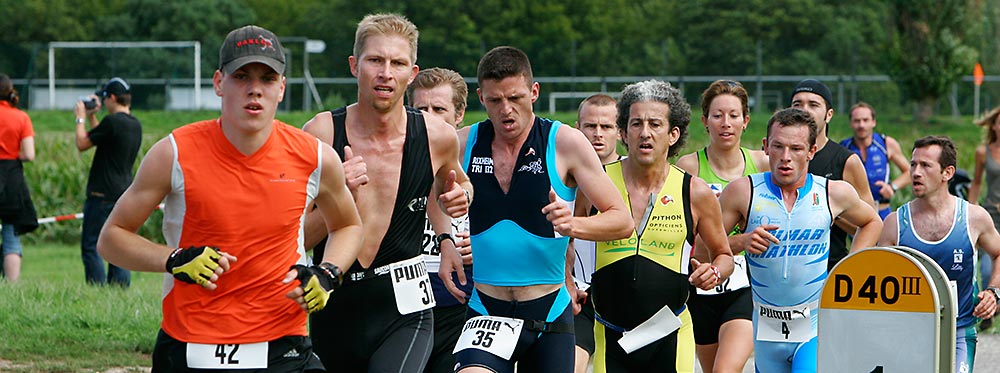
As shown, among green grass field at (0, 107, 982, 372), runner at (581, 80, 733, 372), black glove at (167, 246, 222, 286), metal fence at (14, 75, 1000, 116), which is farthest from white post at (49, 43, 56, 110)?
black glove at (167, 246, 222, 286)

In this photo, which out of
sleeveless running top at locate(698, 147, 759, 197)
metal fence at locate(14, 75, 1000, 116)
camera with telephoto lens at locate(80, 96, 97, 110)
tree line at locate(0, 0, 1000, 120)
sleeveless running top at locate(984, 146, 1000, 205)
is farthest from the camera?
tree line at locate(0, 0, 1000, 120)

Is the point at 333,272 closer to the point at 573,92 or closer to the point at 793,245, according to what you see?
the point at 793,245

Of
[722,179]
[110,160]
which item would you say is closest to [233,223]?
[722,179]

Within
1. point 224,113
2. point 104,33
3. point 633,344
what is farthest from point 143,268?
point 104,33

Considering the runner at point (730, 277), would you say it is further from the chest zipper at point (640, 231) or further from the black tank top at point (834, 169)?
the chest zipper at point (640, 231)

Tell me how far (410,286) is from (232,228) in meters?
1.47

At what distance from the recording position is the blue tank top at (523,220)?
584cm

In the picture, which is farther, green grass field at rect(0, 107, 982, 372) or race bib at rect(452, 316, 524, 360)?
green grass field at rect(0, 107, 982, 372)

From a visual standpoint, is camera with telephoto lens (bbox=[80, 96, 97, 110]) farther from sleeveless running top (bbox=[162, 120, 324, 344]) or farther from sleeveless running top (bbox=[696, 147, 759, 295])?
sleeveless running top (bbox=[162, 120, 324, 344])

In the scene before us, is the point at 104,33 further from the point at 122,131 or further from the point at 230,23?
the point at 122,131

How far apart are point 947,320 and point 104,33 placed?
229 ft

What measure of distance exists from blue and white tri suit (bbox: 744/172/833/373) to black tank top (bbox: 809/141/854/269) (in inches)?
59.0

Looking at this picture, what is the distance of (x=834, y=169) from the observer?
28.8 ft

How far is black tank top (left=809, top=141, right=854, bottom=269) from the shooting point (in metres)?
8.77
